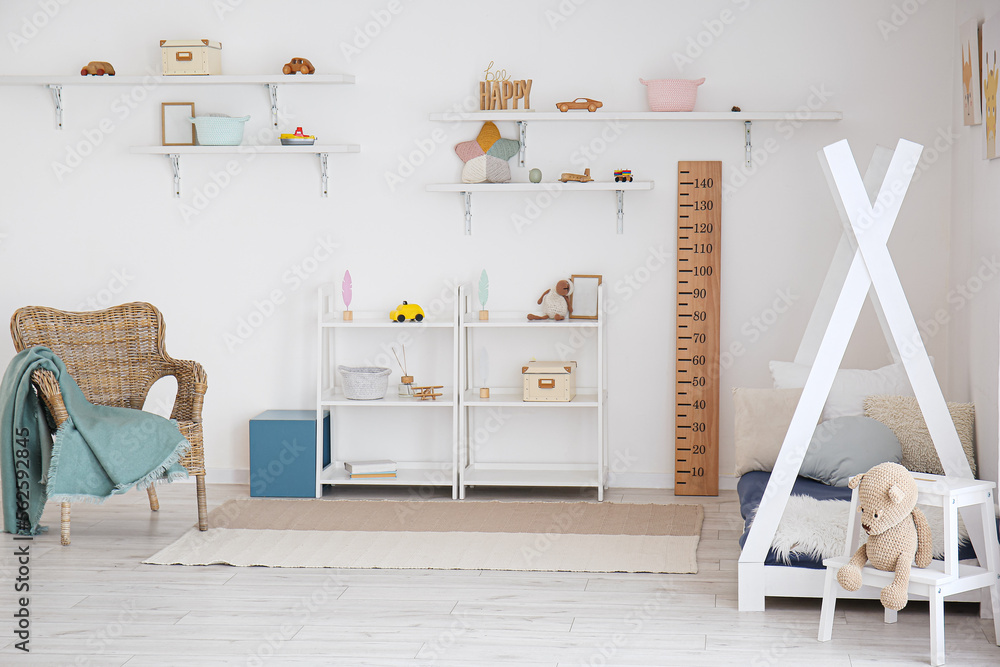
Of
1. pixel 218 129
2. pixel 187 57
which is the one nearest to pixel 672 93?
pixel 218 129

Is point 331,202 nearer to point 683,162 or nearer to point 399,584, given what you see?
point 683,162

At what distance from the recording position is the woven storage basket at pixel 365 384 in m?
4.28

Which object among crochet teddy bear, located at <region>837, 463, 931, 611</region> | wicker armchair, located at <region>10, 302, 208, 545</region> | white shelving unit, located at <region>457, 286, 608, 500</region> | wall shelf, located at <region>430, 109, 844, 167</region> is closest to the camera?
crochet teddy bear, located at <region>837, 463, 931, 611</region>

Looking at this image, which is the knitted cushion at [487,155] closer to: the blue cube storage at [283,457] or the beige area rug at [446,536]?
the blue cube storage at [283,457]

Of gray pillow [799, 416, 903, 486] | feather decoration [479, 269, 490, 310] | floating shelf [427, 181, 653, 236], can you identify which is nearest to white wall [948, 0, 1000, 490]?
gray pillow [799, 416, 903, 486]

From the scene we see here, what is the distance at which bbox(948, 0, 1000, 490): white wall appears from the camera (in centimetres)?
300

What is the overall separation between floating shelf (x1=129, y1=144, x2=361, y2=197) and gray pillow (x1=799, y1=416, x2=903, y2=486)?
240 centimetres

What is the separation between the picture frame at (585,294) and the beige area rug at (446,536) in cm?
88

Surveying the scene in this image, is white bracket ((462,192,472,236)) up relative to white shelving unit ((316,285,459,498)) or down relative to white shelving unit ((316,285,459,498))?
up

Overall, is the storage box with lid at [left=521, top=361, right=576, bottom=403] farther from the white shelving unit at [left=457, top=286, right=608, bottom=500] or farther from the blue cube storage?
the blue cube storage

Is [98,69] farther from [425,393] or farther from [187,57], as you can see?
[425,393]

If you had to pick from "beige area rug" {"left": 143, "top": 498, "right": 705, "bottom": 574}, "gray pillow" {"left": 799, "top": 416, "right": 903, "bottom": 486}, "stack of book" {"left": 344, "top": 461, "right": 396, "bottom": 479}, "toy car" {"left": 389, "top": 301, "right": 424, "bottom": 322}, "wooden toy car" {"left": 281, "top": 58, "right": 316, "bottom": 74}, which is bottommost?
"beige area rug" {"left": 143, "top": 498, "right": 705, "bottom": 574}

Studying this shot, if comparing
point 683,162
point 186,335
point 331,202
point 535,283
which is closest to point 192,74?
point 331,202

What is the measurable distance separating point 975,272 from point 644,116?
1.51m
